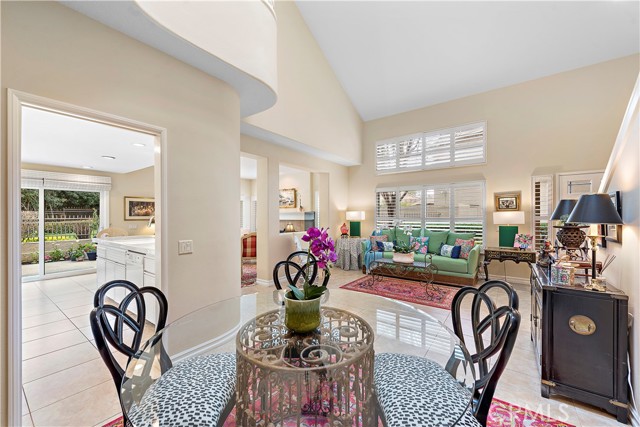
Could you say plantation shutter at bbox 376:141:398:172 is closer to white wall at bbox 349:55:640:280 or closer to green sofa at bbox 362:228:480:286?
white wall at bbox 349:55:640:280

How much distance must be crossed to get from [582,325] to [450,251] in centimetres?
354

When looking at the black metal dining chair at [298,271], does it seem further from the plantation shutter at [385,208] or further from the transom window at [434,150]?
the transom window at [434,150]

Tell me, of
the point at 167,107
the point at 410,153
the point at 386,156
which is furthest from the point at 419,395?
the point at 386,156

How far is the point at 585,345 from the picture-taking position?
1782 millimetres

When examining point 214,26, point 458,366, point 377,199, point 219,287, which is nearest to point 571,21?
point 377,199

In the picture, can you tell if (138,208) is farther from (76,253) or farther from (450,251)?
(450,251)

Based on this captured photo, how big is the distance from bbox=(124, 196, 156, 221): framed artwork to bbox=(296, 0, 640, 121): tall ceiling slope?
5.91 metres

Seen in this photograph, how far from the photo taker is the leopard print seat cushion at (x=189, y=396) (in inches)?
43.4

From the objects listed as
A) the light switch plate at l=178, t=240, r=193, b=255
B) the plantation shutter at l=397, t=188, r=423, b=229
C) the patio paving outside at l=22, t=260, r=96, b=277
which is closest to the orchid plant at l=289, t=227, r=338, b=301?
the light switch plate at l=178, t=240, r=193, b=255

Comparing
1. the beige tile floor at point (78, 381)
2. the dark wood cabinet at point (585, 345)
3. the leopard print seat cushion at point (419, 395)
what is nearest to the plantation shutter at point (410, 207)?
the beige tile floor at point (78, 381)

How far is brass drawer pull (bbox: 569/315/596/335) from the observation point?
69.5 inches

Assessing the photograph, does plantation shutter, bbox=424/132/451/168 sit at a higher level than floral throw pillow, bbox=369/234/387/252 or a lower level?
higher

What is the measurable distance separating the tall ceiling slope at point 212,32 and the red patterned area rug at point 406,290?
11.3ft

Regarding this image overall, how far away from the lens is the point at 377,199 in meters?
6.93
